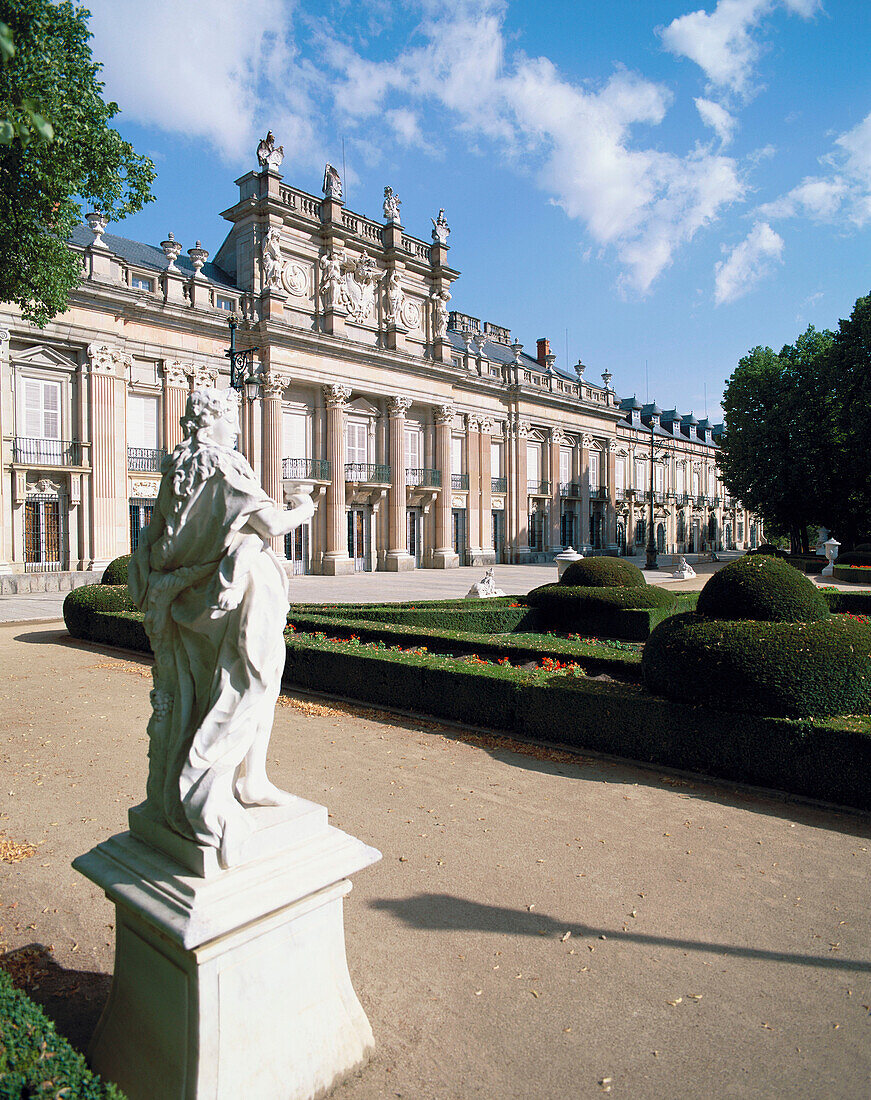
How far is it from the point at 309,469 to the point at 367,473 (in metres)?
3.04

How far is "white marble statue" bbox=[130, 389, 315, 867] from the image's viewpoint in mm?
2570

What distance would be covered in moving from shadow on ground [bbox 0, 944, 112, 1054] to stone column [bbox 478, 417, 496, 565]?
33356 mm

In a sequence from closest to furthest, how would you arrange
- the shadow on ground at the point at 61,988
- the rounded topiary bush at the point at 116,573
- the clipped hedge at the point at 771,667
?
the shadow on ground at the point at 61,988 < the clipped hedge at the point at 771,667 < the rounded topiary bush at the point at 116,573

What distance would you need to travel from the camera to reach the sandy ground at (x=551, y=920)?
2.90 m

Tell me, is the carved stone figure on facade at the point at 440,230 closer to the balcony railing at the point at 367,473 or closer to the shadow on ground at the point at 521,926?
the balcony railing at the point at 367,473

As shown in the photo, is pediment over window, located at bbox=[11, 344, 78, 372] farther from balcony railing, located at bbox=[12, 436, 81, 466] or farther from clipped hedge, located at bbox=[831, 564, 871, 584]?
clipped hedge, located at bbox=[831, 564, 871, 584]

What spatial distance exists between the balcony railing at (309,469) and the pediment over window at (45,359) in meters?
8.63

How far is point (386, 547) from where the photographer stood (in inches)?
1259

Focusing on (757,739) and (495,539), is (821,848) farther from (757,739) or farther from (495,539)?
(495,539)

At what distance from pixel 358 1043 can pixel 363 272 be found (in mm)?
31428

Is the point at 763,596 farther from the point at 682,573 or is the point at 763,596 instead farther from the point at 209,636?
the point at 682,573

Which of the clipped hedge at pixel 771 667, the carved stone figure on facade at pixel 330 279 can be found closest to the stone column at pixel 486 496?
the carved stone figure on facade at pixel 330 279

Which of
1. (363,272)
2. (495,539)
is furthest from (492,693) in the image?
(495,539)

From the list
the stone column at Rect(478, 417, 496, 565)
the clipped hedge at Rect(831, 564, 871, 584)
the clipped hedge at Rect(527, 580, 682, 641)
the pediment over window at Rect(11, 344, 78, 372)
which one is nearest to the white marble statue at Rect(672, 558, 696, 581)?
the clipped hedge at Rect(831, 564, 871, 584)
